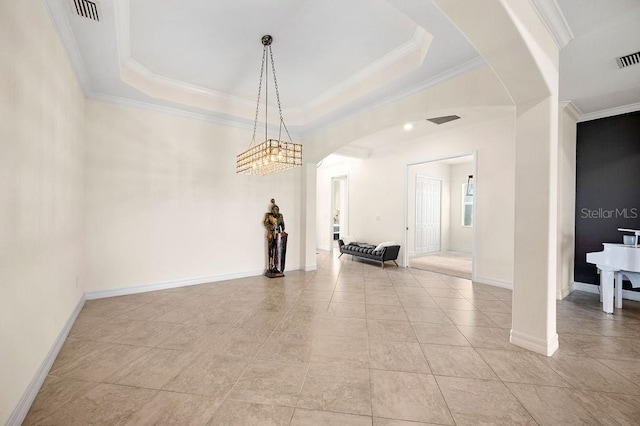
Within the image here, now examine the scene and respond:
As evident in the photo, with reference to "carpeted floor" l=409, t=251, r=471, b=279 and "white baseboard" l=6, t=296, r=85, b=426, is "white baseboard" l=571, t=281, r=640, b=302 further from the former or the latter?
"white baseboard" l=6, t=296, r=85, b=426

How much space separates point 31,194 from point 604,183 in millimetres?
7455

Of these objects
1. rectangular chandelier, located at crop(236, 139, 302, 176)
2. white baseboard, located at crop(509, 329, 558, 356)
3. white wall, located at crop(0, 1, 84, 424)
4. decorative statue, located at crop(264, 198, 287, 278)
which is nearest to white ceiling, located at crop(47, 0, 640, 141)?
white wall, located at crop(0, 1, 84, 424)

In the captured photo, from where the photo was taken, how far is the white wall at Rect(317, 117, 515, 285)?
16.7ft

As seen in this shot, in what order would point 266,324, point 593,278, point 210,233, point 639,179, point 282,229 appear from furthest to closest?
point 282,229, point 210,233, point 593,278, point 639,179, point 266,324

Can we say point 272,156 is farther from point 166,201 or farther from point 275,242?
point 275,242

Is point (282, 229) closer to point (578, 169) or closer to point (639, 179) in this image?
point (578, 169)

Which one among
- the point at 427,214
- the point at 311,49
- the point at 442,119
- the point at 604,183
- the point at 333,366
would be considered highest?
the point at 311,49

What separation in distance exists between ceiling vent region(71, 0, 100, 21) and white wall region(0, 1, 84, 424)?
0.82 ft

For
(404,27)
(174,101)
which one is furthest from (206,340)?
(404,27)

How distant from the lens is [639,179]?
4.27m

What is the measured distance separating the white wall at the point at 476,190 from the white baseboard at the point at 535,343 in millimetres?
2524

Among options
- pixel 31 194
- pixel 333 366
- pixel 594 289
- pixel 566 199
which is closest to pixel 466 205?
pixel 566 199

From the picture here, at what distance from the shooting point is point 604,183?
181 inches

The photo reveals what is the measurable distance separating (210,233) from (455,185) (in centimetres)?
825
